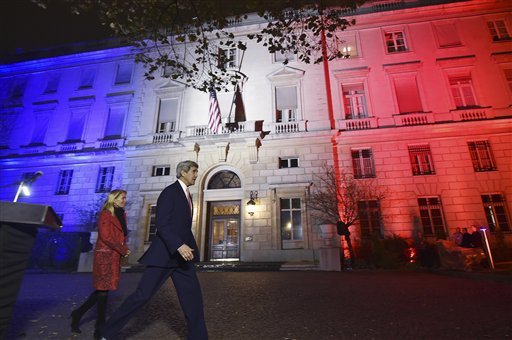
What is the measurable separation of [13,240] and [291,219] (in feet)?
49.4

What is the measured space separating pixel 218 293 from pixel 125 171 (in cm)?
1481

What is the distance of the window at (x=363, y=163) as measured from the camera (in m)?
16.5

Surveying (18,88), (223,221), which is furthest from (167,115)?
(18,88)

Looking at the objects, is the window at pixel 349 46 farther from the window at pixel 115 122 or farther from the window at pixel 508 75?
the window at pixel 115 122

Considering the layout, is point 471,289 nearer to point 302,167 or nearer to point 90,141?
point 302,167

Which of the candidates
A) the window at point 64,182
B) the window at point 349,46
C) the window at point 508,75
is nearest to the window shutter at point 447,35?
the window at point 508,75

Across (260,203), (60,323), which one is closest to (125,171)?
(260,203)

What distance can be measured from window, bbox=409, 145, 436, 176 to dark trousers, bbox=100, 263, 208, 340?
16544mm

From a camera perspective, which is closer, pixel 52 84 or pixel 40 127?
pixel 40 127

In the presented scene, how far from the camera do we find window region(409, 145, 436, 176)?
632 inches

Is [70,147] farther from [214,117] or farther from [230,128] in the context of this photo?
[230,128]

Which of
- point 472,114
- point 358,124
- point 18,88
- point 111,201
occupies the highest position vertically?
point 18,88

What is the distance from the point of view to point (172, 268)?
10.0 ft

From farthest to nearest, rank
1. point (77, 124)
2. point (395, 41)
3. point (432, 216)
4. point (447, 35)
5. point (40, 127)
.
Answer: point (40, 127) < point (77, 124) < point (395, 41) < point (447, 35) < point (432, 216)
